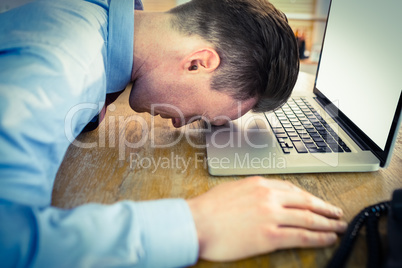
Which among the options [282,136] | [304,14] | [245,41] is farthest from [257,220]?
[304,14]

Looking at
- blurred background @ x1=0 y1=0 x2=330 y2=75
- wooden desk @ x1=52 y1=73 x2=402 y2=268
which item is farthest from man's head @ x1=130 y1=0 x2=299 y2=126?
blurred background @ x1=0 y1=0 x2=330 y2=75

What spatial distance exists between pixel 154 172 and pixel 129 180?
0.18ft

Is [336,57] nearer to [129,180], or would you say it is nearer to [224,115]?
[224,115]

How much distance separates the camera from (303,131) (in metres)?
0.76

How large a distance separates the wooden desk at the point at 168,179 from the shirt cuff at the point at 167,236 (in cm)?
3

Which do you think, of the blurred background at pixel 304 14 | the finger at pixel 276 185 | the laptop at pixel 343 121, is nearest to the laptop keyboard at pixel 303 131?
the laptop at pixel 343 121

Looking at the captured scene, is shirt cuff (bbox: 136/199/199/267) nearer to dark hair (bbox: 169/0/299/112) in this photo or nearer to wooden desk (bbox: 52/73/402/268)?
wooden desk (bbox: 52/73/402/268)

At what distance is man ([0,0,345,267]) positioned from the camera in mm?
415

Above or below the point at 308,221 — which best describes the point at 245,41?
above

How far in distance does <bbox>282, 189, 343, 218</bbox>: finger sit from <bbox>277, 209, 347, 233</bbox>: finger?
12 mm

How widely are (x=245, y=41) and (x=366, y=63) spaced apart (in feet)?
0.92

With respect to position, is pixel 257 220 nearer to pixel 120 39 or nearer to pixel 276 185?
pixel 276 185

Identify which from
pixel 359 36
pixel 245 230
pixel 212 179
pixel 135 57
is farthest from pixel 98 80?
pixel 359 36

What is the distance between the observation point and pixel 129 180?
61 centimetres
